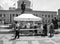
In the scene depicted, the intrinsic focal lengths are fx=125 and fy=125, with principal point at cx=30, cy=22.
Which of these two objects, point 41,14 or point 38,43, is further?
point 41,14

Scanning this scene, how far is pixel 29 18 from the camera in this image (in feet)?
74.6

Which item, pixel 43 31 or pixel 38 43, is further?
pixel 43 31

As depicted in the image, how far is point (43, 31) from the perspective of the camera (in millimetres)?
16594

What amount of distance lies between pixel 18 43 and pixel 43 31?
6.25 meters

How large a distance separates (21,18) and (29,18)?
1459 millimetres

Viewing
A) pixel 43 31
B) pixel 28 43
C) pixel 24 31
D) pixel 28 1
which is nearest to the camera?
pixel 28 43

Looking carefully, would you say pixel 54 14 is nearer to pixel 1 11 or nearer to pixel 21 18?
pixel 1 11

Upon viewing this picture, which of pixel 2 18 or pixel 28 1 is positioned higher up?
pixel 28 1

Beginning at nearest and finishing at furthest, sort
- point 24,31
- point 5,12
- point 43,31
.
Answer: point 43,31 → point 24,31 → point 5,12

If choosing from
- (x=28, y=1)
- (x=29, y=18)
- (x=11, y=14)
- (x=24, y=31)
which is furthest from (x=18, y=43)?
(x=11, y=14)

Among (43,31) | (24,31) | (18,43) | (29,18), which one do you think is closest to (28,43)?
(18,43)

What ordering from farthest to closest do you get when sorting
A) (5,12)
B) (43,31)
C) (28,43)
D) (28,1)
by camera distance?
1. (5,12)
2. (28,1)
3. (43,31)
4. (28,43)

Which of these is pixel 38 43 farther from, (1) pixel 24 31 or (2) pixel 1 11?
(2) pixel 1 11

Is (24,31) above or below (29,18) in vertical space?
below
